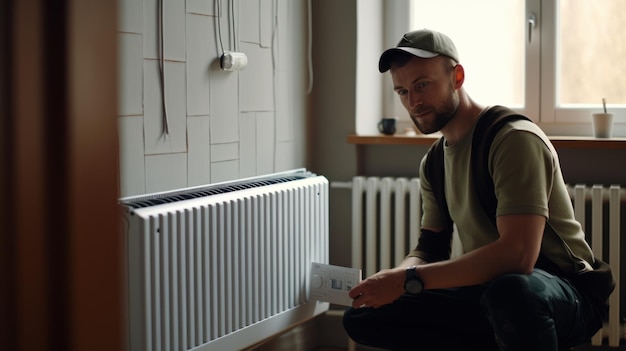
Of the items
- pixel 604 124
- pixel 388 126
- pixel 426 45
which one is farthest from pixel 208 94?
pixel 604 124

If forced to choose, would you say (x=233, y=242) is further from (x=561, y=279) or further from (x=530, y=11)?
(x=530, y=11)

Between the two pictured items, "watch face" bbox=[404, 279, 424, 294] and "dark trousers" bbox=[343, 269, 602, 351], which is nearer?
"dark trousers" bbox=[343, 269, 602, 351]

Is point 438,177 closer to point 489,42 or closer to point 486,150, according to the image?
point 486,150

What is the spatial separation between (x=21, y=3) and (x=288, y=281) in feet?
6.49

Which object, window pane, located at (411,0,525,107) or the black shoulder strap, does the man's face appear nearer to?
the black shoulder strap

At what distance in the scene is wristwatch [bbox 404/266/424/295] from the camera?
1.84 meters

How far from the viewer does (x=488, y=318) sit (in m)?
1.78

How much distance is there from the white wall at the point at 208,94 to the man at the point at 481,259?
1.73 feet

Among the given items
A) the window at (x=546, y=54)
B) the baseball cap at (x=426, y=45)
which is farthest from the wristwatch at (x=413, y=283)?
the window at (x=546, y=54)

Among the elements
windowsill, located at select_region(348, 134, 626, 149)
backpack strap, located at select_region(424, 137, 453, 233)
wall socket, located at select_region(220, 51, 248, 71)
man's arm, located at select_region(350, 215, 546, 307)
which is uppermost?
wall socket, located at select_region(220, 51, 248, 71)

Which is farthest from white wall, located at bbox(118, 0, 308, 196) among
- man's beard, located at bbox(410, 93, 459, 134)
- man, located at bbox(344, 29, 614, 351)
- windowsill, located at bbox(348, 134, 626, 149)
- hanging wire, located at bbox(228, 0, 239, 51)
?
man's beard, located at bbox(410, 93, 459, 134)

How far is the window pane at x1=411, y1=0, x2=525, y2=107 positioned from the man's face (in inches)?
36.5

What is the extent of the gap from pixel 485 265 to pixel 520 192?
0.19 m

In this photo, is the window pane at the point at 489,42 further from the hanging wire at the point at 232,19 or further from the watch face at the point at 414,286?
the watch face at the point at 414,286
